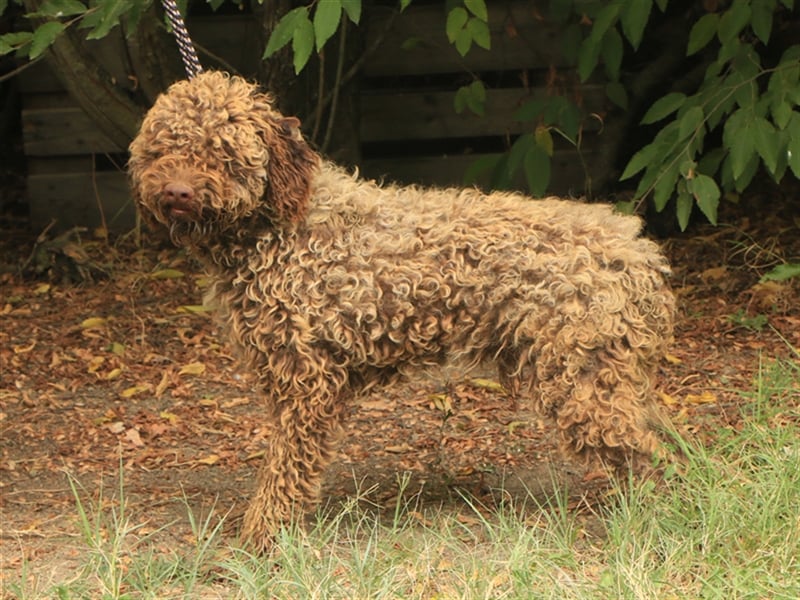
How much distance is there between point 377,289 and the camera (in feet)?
13.0

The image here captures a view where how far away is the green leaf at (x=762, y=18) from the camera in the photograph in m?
4.98

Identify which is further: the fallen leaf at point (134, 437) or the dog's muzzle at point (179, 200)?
the fallen leaf at point (134, 437)

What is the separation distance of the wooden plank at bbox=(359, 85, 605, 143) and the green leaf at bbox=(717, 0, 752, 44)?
2135 mm

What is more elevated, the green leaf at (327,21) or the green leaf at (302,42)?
the green leaf at (327,21)

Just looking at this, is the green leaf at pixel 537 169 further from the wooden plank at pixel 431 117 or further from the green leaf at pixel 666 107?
the wooden plank at pixel 431 117

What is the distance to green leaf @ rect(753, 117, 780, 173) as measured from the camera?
484 cm

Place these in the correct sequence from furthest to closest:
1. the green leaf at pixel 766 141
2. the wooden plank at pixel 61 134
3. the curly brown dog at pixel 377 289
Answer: the wooden plank at pixel 61 134 < the green leaf at pixel 766 141 < the curly brown dog at pixel 377 289

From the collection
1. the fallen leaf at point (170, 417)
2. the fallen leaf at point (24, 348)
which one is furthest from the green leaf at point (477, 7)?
the fallen leaf at point (24, 348)

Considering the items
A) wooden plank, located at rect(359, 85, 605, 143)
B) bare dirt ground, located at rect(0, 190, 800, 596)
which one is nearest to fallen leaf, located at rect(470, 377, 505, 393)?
bare dirt ground, located at rect(0, 190, 800, 596)

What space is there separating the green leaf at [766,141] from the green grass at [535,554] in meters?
1.11

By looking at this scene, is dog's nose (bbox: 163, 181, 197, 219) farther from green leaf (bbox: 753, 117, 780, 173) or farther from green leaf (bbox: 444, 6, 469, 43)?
green leaf (bbox: 753, 117, 780, 173)

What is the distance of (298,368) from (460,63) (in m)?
3.64

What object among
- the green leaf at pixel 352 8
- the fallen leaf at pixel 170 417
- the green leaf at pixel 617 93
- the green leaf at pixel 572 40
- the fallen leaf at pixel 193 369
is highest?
the green leaf at pixel 352 8

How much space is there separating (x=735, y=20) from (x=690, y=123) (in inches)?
17.8
